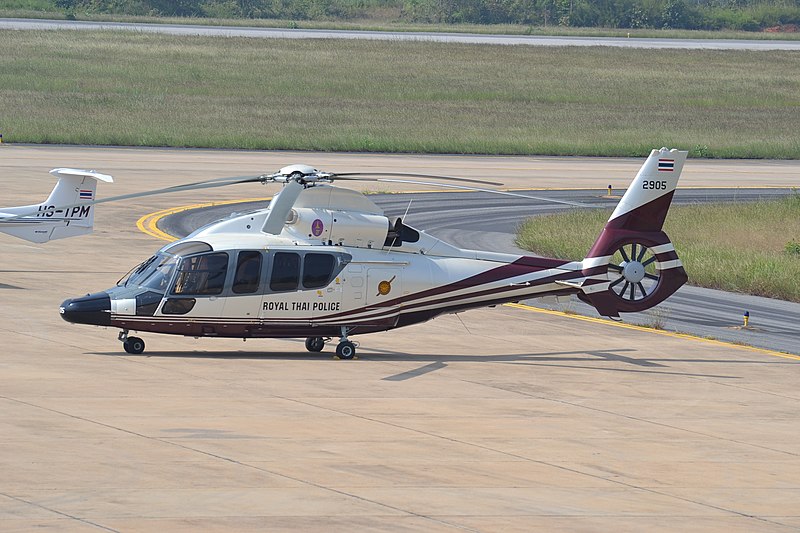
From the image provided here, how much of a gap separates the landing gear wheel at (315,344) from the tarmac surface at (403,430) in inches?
6.2

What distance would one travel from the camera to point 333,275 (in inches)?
807

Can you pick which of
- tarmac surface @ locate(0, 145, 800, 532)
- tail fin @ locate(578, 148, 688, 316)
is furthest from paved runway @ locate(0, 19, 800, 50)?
tail fin @ locate(578, 148, 688, 316)

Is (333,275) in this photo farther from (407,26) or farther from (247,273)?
(407,26)

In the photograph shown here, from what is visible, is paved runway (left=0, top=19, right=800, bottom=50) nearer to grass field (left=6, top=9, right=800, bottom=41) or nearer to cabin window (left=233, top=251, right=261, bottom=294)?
grass field (left=6, top=9, right=800, bottom=41)

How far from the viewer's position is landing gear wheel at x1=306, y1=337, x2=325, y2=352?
21609 mm

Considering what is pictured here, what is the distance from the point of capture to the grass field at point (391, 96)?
203 feet

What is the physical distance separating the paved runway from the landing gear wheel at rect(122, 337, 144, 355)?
83.7m

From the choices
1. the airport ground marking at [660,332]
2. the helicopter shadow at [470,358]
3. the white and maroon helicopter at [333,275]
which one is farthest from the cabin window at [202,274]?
the airport ground marking at [660,332]

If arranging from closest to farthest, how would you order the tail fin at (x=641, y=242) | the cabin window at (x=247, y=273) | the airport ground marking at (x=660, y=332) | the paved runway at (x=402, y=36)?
the cabin window at (x=247, y=273) → the tail fin at (x=641, y=242) → the airport ground marking at (x=660, y=332) → the paved runway at (x=402, y=36)

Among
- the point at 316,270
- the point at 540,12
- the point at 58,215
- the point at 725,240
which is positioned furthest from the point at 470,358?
the point at 540,12

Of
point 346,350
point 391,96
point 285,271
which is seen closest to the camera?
point 285,271

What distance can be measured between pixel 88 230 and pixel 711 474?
686 inches

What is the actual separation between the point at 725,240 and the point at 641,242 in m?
17.2

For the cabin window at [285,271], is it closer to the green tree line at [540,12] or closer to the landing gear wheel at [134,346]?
the landing gear wheel at [134,346]
